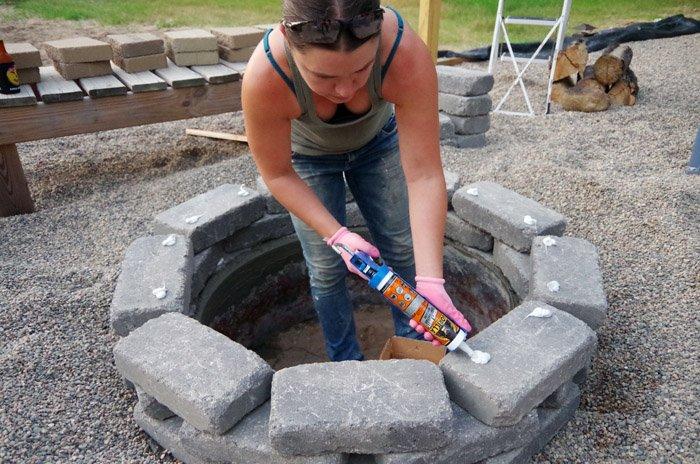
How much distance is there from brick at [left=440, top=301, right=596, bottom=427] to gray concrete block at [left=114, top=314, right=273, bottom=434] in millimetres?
556

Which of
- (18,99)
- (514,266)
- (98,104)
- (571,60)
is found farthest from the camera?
(571,60)

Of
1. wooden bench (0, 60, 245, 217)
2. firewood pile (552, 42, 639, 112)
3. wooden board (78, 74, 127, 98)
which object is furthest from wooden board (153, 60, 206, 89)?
firewood pile (552, 42, 639, 112)

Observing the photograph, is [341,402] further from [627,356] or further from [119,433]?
[627,356]

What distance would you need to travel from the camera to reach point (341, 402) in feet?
4.84

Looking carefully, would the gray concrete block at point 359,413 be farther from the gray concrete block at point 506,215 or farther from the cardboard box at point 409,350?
the gray concrete block at point 506,215

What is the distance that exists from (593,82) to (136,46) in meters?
3.83

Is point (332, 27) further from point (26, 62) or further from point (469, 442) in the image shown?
point (26, 62)

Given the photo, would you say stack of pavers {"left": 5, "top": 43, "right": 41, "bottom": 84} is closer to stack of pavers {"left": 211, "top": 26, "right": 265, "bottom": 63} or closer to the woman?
stack of pavers {"left": 211, "top": 26, "right": 265, "bottom": 63}

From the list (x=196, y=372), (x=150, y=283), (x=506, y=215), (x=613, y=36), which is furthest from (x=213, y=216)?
(x=613, y=36)

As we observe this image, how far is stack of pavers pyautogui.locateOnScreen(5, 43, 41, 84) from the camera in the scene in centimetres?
345

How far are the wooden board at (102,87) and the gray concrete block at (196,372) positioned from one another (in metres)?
2.31

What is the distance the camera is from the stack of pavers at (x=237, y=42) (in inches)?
162

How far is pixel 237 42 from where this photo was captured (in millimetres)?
4098

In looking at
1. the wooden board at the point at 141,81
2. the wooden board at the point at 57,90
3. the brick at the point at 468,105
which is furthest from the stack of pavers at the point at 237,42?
the brick at the point at 468,105
